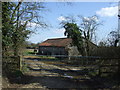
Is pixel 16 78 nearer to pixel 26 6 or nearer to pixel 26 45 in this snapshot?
pixel 26 45

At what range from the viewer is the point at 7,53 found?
623cm

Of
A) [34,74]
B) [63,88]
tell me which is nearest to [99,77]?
[63,88]

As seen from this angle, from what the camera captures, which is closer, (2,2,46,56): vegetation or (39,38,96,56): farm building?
(2,2,46,56): vegetation

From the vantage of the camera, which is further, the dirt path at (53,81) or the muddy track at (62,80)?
the muddy track at (62,80)

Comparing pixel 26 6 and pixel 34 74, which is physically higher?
pixel 26 6

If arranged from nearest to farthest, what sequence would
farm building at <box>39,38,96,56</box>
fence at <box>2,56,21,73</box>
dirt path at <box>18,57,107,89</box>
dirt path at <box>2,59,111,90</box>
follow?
dirt path at <box>2,59,111,90</box>
dirt path at <box>18,57,107,89</box>
fence at <box>2,56,21,73</box>
farm building at <box>39,38,96,56</box>

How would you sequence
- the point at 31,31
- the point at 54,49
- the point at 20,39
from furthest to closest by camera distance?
the point at 54,49 < the point at 31,31 < the point at 20,39

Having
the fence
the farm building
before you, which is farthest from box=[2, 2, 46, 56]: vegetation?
the farm building

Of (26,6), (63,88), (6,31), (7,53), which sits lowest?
(63,88)

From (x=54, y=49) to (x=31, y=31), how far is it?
16.7 m

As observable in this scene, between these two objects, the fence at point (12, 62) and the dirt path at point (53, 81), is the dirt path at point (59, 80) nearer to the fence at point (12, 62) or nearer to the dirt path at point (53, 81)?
the dirt path at point (53, 81)

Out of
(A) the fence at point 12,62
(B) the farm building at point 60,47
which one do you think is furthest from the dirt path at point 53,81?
(B) the farm building at point 60,47

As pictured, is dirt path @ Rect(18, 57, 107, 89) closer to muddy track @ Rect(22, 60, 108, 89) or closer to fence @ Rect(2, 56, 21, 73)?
muddy track @ Rect(22, 60, 108, 89)

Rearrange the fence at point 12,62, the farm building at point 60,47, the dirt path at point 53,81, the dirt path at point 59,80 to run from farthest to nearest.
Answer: the farm building at point 60,47 → the fence at point 12,62 → the dirt path at point 59,80 → the dirt path at point 53,81
